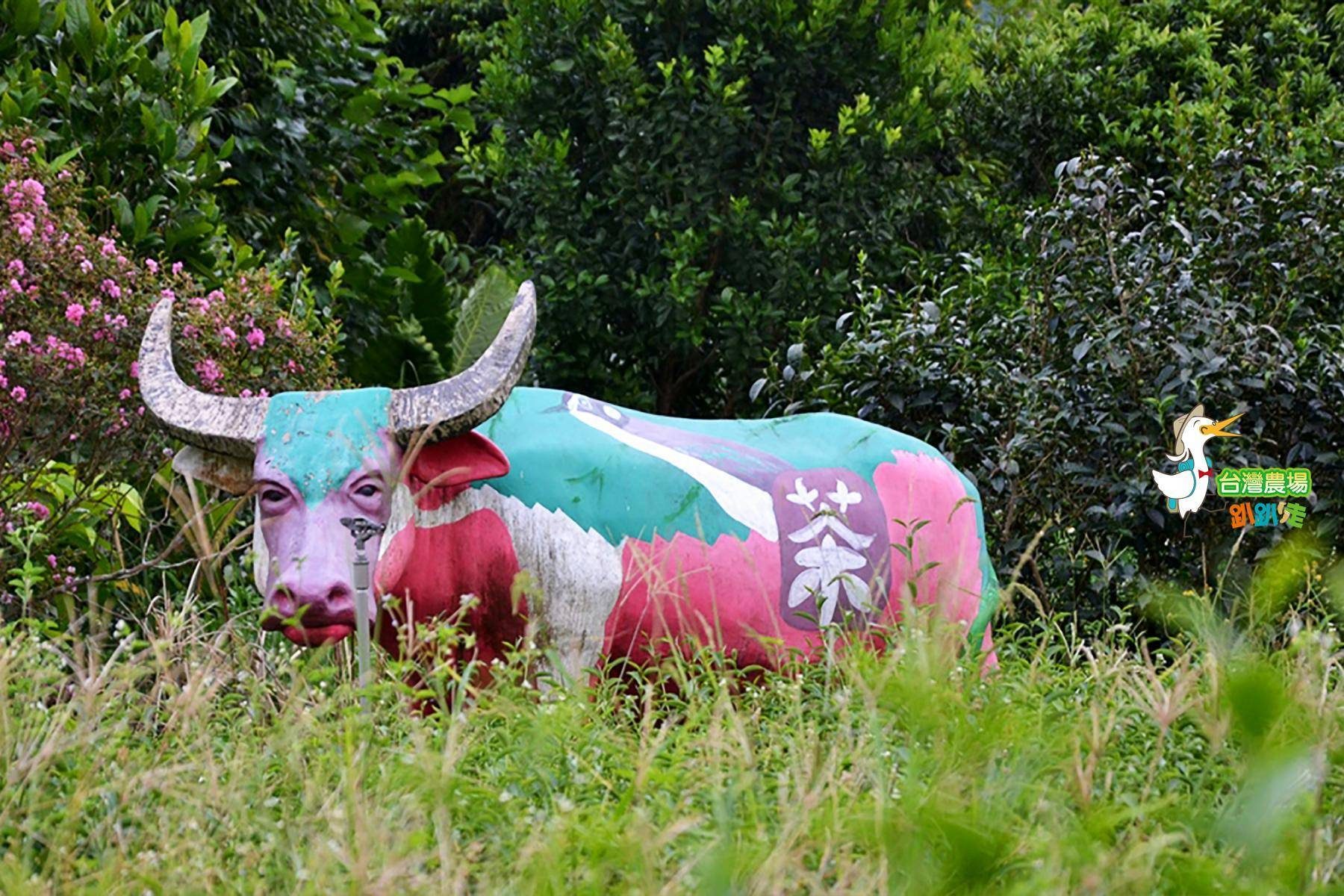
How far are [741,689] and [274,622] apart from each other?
120 cm

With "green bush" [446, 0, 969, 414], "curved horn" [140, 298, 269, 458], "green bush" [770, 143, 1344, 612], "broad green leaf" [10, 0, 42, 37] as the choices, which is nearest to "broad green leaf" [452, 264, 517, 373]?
"green bush" [446, 0, 969, 414]

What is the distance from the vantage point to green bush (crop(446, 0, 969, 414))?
8438mm

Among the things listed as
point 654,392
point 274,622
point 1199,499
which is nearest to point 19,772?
point 274,622

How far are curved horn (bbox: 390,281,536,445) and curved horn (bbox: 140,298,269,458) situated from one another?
342 mm

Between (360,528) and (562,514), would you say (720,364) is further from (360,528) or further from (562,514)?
(360,528)

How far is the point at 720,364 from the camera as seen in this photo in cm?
924

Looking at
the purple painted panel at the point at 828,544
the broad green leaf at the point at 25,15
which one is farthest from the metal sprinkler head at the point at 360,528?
the broad green leaf at the point at 25,15

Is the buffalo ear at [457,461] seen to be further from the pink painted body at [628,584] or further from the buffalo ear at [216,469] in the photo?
the buffalo ear at [216,469]

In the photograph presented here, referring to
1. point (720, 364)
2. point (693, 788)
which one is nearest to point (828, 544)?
point (693, 788)

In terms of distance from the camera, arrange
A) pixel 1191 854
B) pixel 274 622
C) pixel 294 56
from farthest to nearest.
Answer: pixel 294 56, pixel 274 622, pixel 1191 854

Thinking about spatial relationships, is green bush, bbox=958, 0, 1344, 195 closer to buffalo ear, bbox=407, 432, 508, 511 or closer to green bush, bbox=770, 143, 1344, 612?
green bush, bbox=770, 143, 1344, 612

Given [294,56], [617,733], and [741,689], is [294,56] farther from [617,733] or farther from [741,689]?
[617,733]

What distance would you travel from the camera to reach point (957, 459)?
606 centimetres

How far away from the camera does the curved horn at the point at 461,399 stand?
3.85 metres
